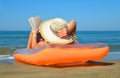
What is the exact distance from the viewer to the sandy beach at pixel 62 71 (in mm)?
5598

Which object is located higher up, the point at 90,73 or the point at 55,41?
the point at 55,41

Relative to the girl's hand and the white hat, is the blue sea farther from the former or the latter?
the girl's hand

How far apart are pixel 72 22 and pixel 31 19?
99 cm

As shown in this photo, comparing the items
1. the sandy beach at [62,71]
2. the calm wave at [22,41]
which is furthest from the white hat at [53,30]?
the calm wave at [22,41]

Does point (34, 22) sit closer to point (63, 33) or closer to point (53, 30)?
point (53, 30)

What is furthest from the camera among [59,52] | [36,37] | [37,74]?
[36,37]

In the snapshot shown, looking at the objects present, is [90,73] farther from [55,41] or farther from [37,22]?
[37,22]

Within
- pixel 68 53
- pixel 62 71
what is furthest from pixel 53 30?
pixel 62 71

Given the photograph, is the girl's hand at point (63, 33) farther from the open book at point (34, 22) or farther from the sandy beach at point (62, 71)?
the open book at point (34, 22)

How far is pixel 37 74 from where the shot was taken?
577cm

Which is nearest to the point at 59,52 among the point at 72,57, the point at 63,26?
the point at 72,57

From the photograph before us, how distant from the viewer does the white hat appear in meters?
6.90

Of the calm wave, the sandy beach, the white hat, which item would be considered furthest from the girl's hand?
the calm wave

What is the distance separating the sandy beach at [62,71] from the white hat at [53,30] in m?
0.54
